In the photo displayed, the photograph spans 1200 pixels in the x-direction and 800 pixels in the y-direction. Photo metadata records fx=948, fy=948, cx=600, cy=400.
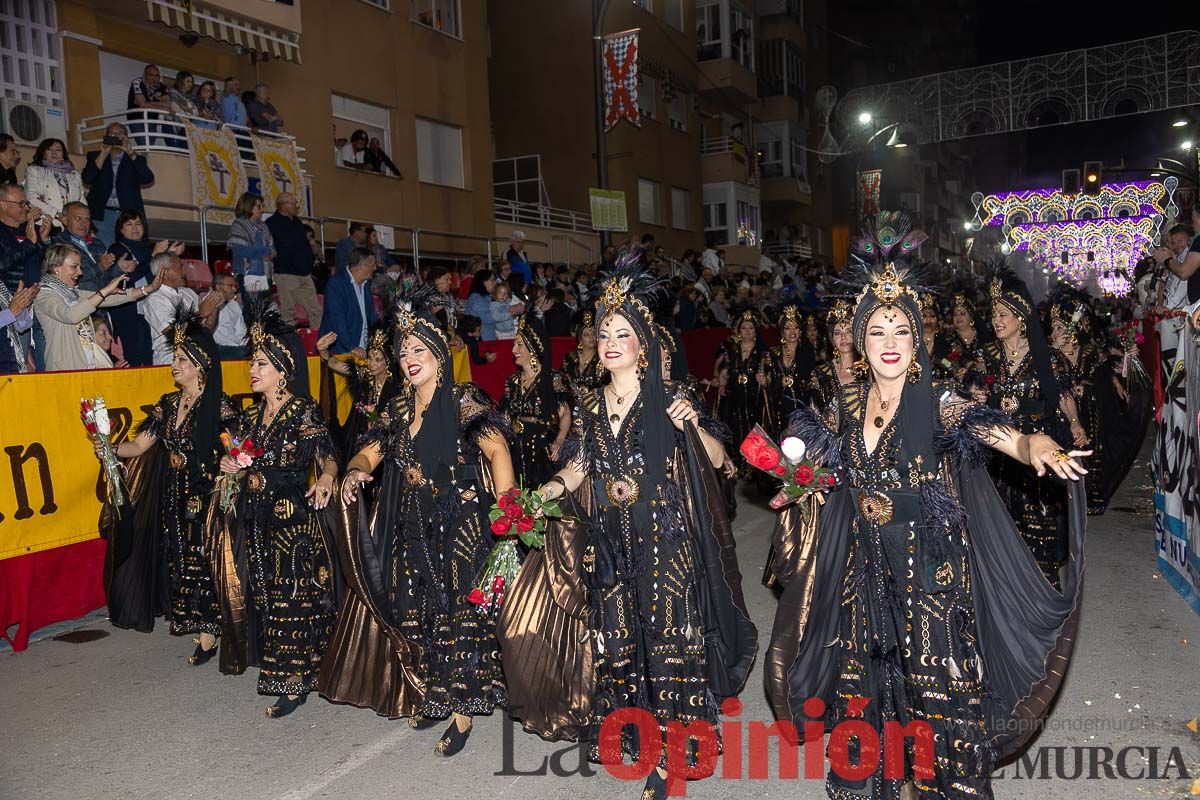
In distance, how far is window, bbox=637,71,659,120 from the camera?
28719 mm

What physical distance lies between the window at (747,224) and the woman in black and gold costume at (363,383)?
2584 centimetres

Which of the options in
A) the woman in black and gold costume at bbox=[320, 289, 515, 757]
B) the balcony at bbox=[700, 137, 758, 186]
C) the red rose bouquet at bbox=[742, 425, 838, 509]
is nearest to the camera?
the red rose bouquet at bbox=[742, 425, 838, 509]

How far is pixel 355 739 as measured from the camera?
4.96m

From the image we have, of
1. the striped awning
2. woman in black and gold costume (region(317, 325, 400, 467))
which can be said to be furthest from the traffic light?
woman in black and gold costume (region(317, 325, 400, 467))

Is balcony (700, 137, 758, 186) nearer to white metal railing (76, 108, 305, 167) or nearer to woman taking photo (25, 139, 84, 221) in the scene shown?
white metal railing (76, 108, 305, 167)

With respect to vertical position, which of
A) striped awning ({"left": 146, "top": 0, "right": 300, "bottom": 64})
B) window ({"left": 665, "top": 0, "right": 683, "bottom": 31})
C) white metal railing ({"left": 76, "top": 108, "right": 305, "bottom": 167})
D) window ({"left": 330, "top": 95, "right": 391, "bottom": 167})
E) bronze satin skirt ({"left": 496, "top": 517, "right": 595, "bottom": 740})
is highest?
window ({"left": 665, "top": 0, "right": 683, "bottom": 31})

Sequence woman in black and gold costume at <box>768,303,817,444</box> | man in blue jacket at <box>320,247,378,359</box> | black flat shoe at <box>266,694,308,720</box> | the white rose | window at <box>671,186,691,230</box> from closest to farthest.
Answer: the white rose → black flat shoe at <box>266,694,308,720</box> → man in blue jacket at <box>320,247,378,359</box> → woman in black and gold costume at <box>768,303,817,444</box> → window at <box>671,186,691,230</box>

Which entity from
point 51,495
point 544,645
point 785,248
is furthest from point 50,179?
point 785,248

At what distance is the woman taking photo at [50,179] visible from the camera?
9508 mm

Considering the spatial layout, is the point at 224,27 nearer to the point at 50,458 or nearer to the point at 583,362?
the point at 583,362

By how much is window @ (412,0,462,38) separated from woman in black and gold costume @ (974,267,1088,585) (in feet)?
53.8

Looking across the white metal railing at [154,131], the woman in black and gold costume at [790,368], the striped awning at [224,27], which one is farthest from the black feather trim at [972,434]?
the striped awning at [224,27]

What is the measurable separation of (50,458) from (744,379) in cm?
669

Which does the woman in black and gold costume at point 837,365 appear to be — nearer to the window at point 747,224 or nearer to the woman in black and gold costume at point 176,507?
the woman in black and gold costume at point 176,507
